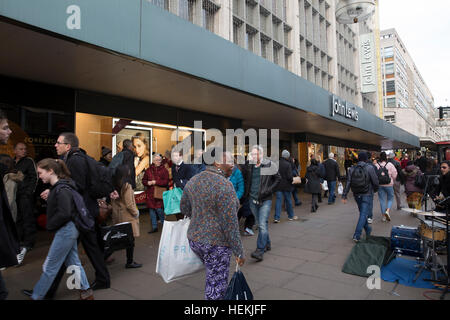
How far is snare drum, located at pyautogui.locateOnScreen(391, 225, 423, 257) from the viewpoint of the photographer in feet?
13.2

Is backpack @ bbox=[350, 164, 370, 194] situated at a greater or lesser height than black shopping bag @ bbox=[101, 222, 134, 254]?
greater

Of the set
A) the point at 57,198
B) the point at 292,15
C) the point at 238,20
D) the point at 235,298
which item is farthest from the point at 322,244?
the point at 292,15

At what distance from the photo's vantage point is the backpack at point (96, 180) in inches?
147

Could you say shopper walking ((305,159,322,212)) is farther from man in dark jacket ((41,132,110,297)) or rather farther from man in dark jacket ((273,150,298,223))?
man in dark jacket ((41,132,110,297))

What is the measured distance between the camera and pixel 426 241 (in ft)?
13.5

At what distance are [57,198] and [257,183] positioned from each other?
124 inches

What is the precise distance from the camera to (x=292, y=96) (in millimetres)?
9680

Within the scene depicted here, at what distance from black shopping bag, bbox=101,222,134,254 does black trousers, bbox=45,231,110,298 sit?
43 centimetres

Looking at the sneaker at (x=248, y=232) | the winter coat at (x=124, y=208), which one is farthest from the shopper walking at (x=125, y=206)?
the sneaker at (x=248, y=232)

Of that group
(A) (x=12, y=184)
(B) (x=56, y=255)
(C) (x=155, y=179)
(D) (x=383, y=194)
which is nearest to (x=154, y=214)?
(C) (x=155, y=179)

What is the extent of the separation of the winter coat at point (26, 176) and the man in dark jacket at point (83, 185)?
2005 mm

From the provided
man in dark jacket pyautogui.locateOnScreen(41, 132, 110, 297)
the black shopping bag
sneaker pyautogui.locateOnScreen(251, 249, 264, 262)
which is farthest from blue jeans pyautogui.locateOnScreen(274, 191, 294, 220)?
man in dark jacket pyautogui.locateOnScreen(41, 132, 110, 297)

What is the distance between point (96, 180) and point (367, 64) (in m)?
24.4

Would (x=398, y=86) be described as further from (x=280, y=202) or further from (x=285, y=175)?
(x=280, y=202)
